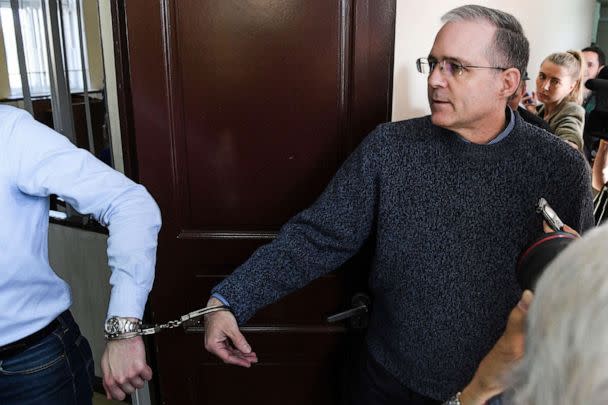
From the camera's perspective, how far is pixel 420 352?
1.25 meters

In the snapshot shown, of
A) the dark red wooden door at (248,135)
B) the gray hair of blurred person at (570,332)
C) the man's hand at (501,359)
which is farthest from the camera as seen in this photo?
the dark red wooden door at (248,135)

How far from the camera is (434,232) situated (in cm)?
121

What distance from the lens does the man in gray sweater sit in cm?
118

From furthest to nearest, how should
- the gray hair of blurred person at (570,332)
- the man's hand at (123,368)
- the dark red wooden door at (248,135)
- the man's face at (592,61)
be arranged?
the man's face at (592,61), the dark red wooden door at (248,135), the man's hand at (123,368), the gray hair of blurred person at (570,332)

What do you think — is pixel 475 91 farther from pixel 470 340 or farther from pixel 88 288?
pixel 88 288

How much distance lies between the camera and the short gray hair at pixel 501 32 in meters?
1.19

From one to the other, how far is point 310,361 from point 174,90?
890 millimetres

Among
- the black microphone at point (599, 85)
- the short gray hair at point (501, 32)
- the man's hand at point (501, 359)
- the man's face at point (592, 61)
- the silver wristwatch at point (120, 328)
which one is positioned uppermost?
the short gray hair at point (501, 32)

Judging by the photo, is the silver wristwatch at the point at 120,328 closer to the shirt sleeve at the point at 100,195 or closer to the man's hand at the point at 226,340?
the shirt sleeve at the point at 100,195

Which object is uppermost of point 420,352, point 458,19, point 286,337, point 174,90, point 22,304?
point 458,19

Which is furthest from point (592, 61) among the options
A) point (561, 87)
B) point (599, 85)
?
point (599, 85)

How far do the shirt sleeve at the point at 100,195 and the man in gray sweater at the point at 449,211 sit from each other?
0.69 feet

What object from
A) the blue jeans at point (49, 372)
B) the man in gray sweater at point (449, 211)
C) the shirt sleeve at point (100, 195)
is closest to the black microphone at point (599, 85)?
the man in gray sweater at point (449, 211)

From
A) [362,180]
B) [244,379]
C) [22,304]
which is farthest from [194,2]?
[244,379]
